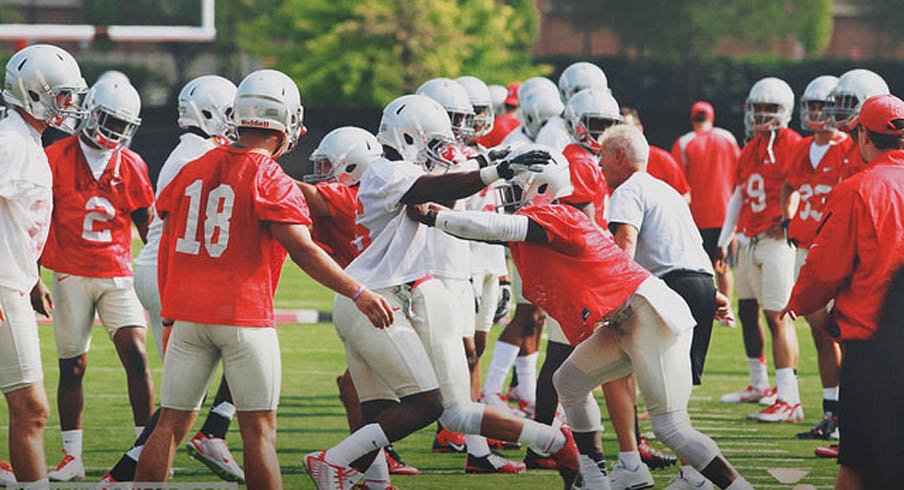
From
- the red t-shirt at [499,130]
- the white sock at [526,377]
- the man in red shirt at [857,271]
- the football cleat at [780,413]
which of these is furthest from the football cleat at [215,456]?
the red t-shirt at [499,130]

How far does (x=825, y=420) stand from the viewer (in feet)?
27.3

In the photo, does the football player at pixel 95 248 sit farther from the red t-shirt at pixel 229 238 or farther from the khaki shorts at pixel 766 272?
the khaki shorts at pixel 766 272

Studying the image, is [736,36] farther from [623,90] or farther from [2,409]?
[2,409]

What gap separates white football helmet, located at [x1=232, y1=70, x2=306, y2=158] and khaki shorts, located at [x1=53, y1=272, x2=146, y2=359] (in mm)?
1826

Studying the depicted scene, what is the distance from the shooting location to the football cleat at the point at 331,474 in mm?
6223

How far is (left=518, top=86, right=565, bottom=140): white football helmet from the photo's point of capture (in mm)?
9516

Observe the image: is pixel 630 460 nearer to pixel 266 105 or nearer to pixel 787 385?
pixel 266 105

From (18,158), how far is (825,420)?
455cm

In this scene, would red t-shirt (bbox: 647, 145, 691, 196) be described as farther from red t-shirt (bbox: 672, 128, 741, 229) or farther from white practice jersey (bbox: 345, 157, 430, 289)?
white practice jersey (bbox: 345, 157, 430, 289)

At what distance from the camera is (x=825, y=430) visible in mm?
8312

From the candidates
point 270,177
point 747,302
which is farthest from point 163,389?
point 747,302

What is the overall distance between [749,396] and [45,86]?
16.7 ft

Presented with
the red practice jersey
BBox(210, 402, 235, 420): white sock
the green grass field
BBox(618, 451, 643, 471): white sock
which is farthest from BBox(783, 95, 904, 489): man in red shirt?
BBox(210, 402, 235, 420): white sock

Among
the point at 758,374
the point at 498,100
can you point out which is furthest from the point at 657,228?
the point at 498,100
